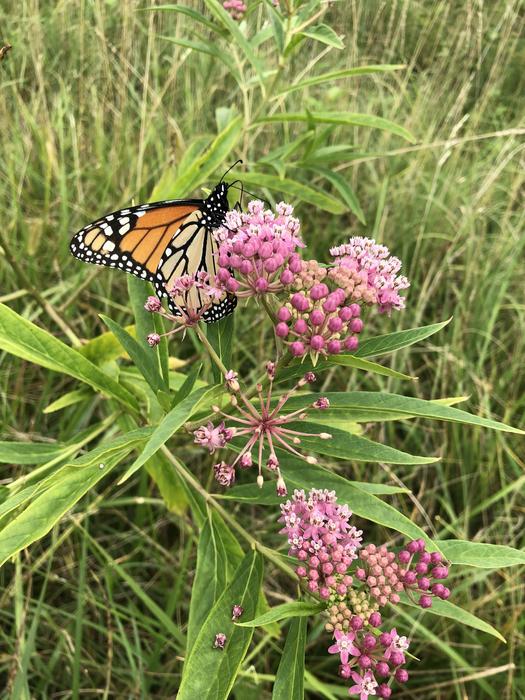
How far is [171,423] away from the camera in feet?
3.57

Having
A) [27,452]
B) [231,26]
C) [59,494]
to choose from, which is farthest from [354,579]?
[231,26]

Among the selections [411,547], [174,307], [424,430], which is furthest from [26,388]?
[411,547]

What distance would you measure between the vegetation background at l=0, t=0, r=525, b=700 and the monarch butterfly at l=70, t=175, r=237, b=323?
341 millimetres

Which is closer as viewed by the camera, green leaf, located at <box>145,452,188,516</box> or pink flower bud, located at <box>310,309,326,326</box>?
pink flower bud, located at <box>310,309,326,326</box>

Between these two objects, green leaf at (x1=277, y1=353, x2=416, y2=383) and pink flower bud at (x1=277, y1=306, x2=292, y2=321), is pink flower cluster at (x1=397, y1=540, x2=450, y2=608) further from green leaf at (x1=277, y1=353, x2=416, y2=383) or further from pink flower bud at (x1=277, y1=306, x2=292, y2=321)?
pink flower bud at (x1=277, y1=306, x2=292, y2=321)

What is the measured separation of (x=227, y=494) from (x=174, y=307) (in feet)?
1.49

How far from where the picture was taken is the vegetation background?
2166 millimetres

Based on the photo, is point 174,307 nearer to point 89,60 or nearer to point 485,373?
point 485,373

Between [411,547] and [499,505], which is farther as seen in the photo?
[499,505]

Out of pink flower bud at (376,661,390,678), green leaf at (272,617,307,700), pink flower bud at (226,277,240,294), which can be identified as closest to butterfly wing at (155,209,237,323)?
pink flower bud at (226,277,240,294)

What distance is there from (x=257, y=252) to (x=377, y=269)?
26 centimetres

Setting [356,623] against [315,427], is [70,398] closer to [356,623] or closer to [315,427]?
[315,427]

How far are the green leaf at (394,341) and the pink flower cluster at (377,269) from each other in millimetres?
106

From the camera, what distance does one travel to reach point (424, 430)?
112 inches
